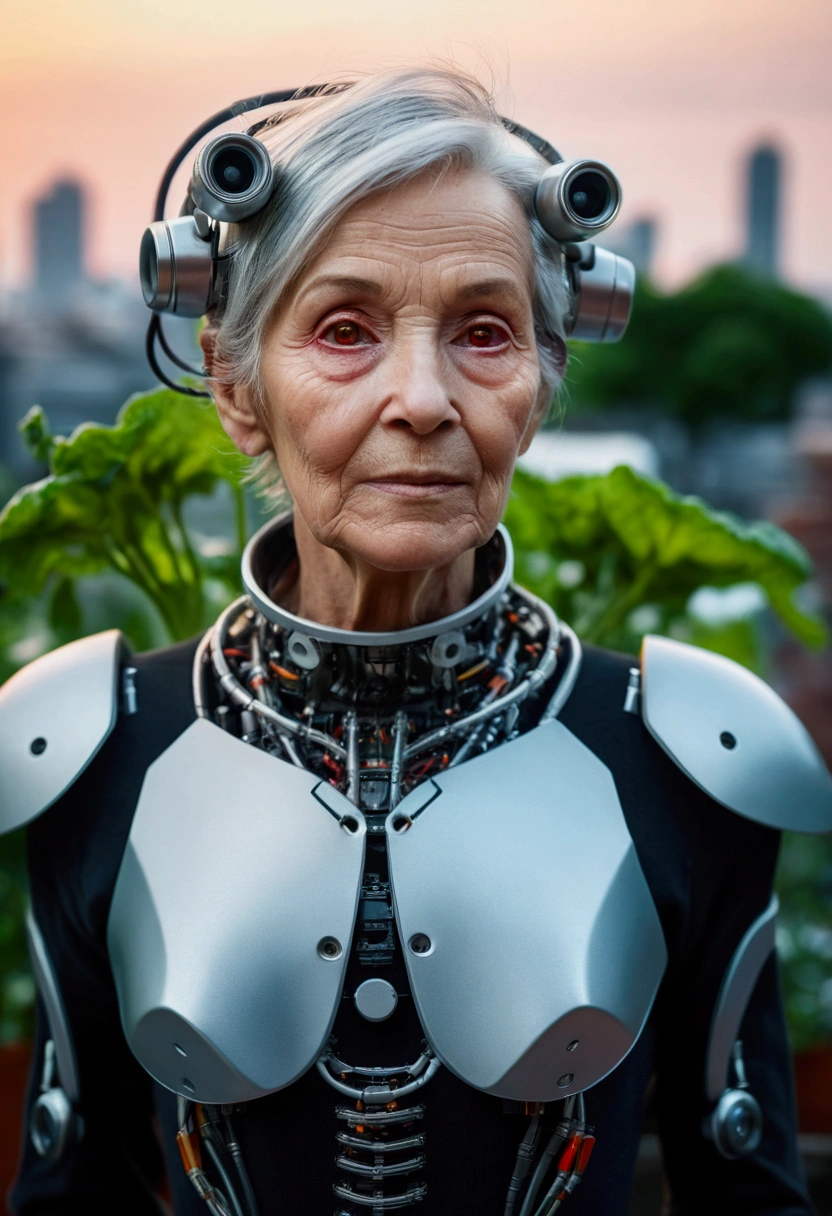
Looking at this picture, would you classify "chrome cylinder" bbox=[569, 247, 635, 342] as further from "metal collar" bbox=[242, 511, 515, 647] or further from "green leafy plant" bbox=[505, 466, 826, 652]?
"green leafy plant" bbox=[505, 466, 826, 652]

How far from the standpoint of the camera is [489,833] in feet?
2.95

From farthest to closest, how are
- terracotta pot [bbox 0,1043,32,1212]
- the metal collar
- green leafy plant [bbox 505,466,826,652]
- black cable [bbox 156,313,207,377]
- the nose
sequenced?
terracotta pot [bbox 0,1043,32,1212] → green leafy plant [bbox 505,466,826,652] → black cable [bbox 156,313,207,377] → the metal collar → the nose

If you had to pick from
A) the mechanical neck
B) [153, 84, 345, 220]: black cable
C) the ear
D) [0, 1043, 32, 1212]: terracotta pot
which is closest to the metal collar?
the mechanical neck

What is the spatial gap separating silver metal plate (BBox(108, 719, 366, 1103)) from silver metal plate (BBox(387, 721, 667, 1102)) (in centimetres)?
6

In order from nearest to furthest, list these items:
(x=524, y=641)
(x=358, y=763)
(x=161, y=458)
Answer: (x=358, y=763) → (x=524, y=641) → (x=161, y=458)

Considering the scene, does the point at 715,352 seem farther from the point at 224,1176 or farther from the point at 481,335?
the point at 224,1176

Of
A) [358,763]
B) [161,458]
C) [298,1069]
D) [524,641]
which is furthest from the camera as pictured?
[161,458]

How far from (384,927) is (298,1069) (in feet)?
0.40

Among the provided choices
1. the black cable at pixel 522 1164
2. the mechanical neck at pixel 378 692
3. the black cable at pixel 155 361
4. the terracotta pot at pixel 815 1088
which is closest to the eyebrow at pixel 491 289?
the mechanical neck at pixel 378 692

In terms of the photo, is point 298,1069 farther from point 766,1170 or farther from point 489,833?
point 766,1170

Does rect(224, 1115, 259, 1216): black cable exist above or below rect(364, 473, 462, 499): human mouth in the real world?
below

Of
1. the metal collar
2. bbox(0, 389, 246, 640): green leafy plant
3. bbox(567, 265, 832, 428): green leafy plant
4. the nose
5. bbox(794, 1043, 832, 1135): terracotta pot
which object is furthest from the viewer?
bbox(567, 265, 832, 428): green leafy plant

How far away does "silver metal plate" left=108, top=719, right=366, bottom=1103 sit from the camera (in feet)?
2.78

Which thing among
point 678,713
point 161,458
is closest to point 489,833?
point 678,713
